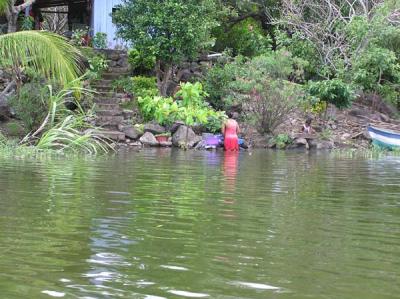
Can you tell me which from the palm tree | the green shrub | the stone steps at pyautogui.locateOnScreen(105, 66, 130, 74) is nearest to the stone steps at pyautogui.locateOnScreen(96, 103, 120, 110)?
the stone steps at pyautogui.locateOnScreen(105, 66, 130, 74)

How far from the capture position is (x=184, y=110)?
1955 centimetres

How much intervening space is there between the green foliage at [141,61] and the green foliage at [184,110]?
1.81 meters

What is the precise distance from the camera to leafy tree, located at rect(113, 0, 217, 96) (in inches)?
818

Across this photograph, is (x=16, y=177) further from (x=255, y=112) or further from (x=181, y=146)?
(x=255, y=112)

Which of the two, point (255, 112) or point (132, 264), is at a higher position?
point (255, 112)

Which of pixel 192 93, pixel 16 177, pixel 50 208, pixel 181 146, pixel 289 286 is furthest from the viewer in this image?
pixel 192 93

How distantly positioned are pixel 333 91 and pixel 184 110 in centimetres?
524

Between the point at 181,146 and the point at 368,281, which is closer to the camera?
the point at 368,281

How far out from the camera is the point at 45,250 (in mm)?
4137

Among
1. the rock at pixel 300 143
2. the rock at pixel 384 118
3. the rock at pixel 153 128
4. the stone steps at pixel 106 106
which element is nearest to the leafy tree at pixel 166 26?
the stone steps at pixel 106 106

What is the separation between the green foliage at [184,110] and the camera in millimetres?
19500

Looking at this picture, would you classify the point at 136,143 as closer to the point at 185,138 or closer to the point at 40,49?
the point at 185,138

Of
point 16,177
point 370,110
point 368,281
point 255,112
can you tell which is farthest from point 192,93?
point 368,281

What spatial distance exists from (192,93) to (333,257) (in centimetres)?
1629
